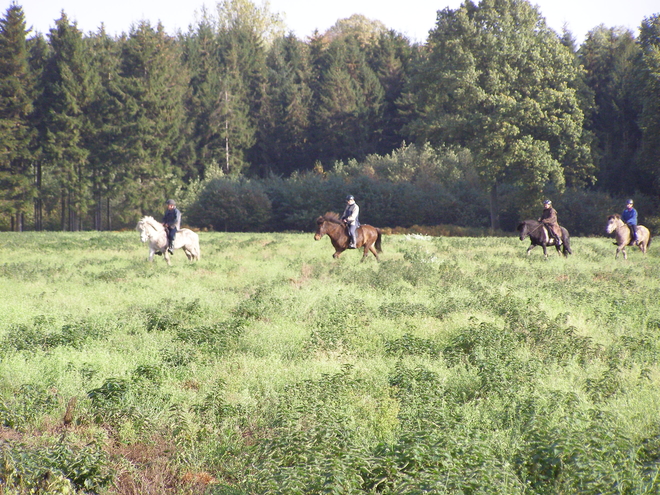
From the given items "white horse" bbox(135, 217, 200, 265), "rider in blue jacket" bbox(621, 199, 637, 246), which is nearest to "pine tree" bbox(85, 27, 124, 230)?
"white horse" bbox(135, 217, 200, 265)

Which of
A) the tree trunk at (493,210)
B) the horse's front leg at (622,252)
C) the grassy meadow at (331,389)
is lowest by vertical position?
the grassy meadow at (331,389)

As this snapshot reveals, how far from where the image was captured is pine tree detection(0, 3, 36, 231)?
54.3m

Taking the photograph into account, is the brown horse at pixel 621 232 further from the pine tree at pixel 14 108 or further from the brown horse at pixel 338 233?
the pine tree at pixel 14 108

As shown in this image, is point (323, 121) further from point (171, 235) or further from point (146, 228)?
point (146, 228)

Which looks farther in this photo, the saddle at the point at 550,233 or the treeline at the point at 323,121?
the treeline at the point at 323,121

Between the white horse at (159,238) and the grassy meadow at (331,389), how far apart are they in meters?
5.56

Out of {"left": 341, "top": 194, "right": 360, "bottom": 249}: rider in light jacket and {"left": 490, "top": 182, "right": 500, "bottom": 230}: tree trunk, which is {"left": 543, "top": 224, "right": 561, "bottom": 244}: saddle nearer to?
{"left": 341, "top": 194, "right": 360, "bottom": 249}: rider in light jacket

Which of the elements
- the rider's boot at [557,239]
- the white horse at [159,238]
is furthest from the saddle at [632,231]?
the white horse at [159,238]

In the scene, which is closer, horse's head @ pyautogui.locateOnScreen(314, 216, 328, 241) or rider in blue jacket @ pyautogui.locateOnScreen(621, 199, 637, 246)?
horse's head @ pyautogui.locateOnScreen(314, 216, 328, 241)


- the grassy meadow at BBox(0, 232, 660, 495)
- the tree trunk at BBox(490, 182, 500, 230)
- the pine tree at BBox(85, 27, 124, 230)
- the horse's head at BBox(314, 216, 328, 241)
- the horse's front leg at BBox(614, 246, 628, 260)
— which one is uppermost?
the pine tree at BBox(85, 27, 124, 230)

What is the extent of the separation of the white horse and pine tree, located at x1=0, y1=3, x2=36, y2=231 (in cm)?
3747

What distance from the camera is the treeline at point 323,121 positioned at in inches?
1818

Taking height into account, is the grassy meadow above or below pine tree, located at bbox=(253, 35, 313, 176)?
below

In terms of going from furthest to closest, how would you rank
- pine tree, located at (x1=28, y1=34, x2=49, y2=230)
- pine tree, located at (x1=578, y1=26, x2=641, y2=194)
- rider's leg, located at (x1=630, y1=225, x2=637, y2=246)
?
pine tree, located at (x1=28, y1=34, x2=49, y2=230), pine tree, located at (x1=578, y1=26, x2=641, y2=194), rider's leg, located at (x1=630, y1=225, x2=637, y2=246)
